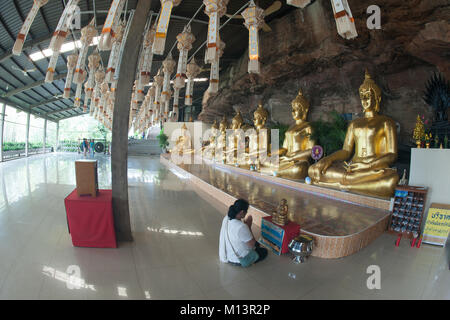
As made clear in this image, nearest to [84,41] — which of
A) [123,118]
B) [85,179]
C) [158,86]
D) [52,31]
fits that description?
[52,31]

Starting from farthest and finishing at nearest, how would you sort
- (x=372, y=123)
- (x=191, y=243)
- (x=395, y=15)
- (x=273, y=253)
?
(x=372, y=123), (x=395, y=15), (x=191, y=243), (x=273, y=253)

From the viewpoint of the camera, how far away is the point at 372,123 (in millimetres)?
4137

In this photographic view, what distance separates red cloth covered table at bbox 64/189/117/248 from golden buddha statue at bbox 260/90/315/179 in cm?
414

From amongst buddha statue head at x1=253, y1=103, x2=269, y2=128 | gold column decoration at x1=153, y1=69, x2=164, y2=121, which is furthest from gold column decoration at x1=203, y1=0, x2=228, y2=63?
gold column decoration at x1=153, y1=69, x2=164, y2=121

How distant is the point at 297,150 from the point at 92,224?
493 centimetres

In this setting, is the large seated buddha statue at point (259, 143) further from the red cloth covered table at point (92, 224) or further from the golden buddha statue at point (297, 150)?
the red cloth covered table at point (92, 224)

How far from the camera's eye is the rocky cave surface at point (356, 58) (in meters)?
3.65

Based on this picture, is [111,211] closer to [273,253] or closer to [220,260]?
[220,260]

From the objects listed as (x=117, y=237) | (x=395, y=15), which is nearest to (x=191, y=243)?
(x=117, y=237)

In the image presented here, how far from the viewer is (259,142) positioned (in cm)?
759

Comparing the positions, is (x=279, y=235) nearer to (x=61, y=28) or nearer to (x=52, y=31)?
(x=61, y=28)

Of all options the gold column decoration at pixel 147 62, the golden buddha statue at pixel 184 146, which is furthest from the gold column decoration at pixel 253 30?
the golden buddha statue at pixel 184 146

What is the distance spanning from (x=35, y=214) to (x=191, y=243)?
254cm

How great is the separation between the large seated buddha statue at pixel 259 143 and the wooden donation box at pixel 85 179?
4779mm
